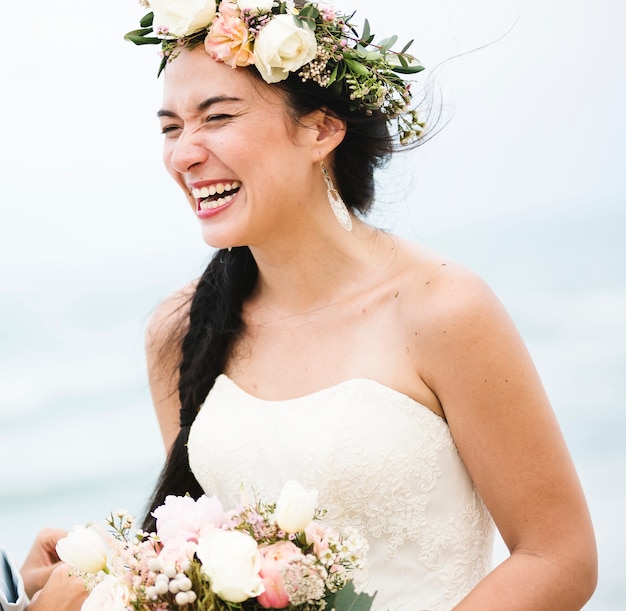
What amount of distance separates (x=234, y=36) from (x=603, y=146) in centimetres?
1351

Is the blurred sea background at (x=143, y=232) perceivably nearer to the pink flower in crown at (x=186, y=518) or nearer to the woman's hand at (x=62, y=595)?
the woman's hand at (x=62, y=595)

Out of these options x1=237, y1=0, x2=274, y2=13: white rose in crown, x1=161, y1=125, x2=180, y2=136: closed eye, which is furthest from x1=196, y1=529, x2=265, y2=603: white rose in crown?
x1=237, y1=0, x2=274, y2=13: white rose in crown

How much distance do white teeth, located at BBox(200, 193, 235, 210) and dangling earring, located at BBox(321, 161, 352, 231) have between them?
13.7 inches

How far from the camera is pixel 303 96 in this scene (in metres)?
3.16

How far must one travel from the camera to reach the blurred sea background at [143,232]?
35.5 ft

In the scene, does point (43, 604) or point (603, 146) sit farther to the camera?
point (603, 146)

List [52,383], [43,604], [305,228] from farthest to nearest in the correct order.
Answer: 1. [52,383]
2. [305,228]
3. [43,604]

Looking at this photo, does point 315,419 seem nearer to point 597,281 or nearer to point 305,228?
point 305,228

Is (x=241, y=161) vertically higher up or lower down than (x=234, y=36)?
lower down

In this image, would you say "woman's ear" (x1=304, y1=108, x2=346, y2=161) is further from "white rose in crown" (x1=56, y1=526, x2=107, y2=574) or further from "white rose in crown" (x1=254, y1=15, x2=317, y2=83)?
"white rose in crown" (x1=56, y1=526, x2=107, y2=574)

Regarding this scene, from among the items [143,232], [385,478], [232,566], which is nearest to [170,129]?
[385,478]

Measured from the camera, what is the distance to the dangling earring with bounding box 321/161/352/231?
3.32 metres

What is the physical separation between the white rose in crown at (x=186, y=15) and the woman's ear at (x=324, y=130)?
422 millimetres

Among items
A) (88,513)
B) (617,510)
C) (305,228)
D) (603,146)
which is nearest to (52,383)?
(88,513)
